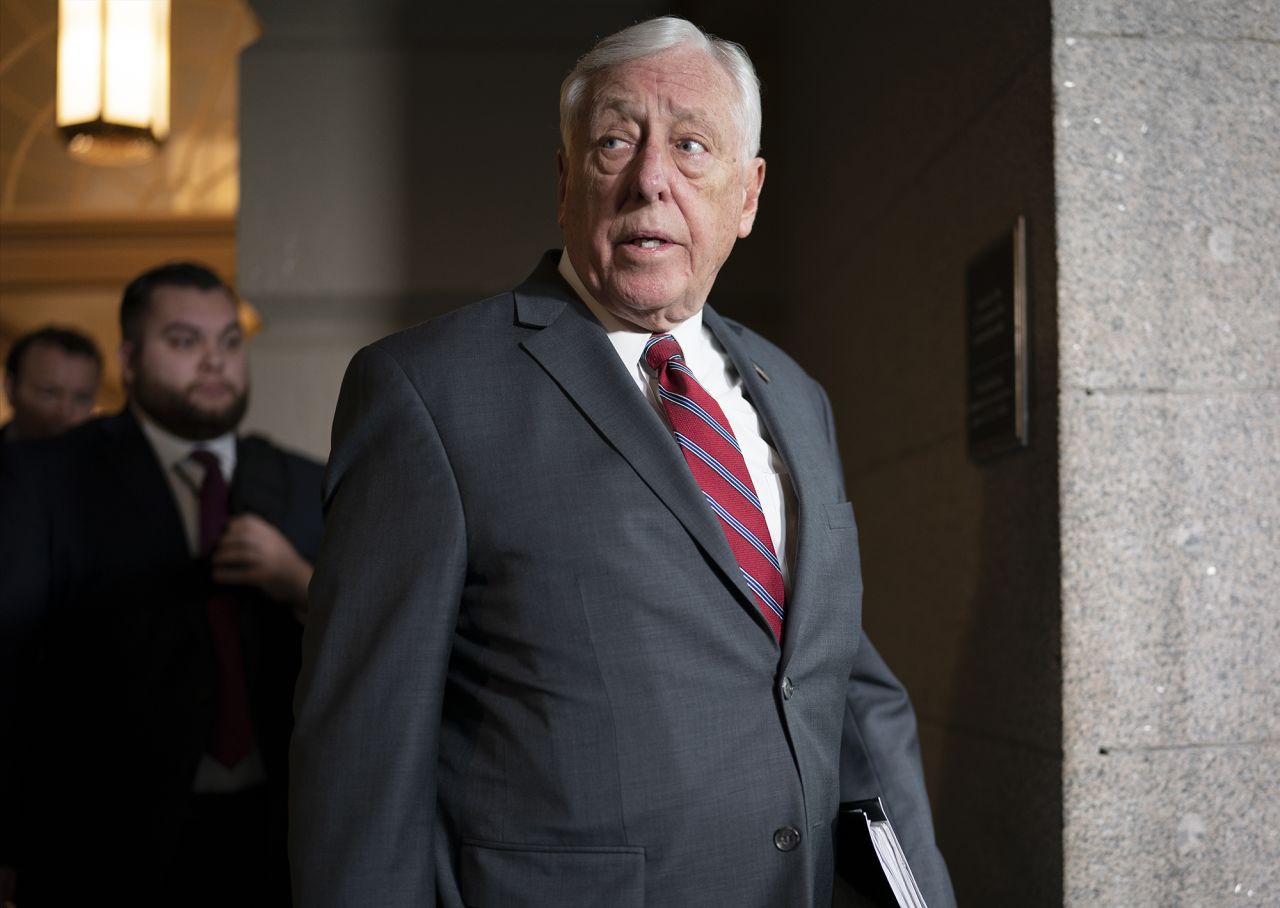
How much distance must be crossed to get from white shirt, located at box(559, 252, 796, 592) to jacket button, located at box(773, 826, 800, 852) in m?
0.31

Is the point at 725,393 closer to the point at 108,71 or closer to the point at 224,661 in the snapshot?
the point at 224,661

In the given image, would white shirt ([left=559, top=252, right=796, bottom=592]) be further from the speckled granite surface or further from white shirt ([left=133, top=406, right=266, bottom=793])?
white shirt ([left=133, top=406, right=266, bottom=793])

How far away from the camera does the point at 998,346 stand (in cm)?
233

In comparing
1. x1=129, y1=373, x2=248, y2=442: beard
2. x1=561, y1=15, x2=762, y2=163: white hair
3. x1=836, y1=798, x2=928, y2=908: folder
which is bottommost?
x1=836, y1=798, x2=928, y2=908: folder

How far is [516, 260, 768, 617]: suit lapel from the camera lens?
1.52m

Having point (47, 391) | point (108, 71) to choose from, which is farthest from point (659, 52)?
point (47, 391)

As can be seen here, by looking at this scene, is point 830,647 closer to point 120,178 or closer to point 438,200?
point 438,200

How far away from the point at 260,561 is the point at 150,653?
0.97ft

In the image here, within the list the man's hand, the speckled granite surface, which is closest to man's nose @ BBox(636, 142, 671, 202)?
the speckled granite surface

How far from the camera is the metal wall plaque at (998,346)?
7.22 ft

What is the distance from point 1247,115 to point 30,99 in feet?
22.6

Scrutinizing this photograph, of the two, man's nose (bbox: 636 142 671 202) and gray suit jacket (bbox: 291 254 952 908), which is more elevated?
man's nose (bbox: 636 142 671 202)

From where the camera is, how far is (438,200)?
5137mm

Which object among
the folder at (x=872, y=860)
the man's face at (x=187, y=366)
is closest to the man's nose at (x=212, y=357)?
the man's face at (x=187, y=366)
